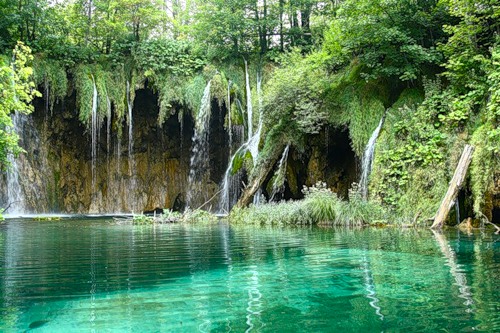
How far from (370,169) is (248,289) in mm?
11863

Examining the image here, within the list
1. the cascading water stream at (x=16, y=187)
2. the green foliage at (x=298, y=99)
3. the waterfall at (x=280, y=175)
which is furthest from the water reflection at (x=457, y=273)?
the cascading water stream at (x=16, y=187)

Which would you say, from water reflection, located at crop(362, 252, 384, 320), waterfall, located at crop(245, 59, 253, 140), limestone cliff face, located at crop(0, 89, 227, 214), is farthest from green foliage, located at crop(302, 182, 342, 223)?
limestone cliff face, located at crop(0, 89, 227, 214)

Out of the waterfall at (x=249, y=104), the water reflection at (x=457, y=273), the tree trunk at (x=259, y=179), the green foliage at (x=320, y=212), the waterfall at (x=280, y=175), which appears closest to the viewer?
the water reflection at (x=457, y=273)

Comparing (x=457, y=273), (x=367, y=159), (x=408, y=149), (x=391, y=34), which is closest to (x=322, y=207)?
(x=367, y=159)

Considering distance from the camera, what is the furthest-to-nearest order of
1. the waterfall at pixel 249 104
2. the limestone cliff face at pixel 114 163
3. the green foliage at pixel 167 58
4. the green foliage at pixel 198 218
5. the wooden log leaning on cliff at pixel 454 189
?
1. the limestone cliff face at pixel 114 163
2. the green foliage at pixel 167 58
3. the waterfall at pixel 249 104
4. the green foliage at pixel 198 218
5. the wooden log leaning on cliff at pixel 454 189

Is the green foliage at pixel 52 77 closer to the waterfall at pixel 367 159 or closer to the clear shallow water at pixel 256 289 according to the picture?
the waterfall at pixel 367 159

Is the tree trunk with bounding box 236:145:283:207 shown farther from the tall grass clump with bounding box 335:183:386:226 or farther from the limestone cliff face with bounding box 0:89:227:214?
the limestone cliff face with bounding box 0:89:227:214

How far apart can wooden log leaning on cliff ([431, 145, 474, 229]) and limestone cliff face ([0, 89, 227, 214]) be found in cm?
1611

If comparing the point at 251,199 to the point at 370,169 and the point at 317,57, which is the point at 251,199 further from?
the point at 317,57

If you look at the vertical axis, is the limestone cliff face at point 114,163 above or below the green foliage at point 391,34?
below

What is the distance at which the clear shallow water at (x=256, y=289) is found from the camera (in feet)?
10.5

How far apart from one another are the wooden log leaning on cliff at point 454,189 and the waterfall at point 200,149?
596 inches

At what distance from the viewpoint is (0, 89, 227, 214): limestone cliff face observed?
2598cm

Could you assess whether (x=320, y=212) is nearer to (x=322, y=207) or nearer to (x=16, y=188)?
(x=322, y=207)
